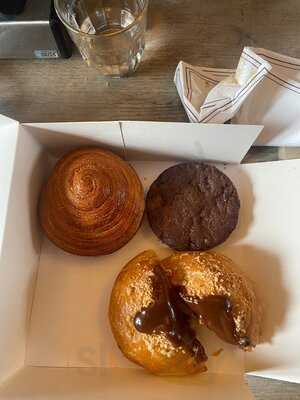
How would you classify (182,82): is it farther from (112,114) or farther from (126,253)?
(126,253)

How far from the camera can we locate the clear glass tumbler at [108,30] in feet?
2.39

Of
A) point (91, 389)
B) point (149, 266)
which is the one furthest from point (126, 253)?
point (91, 389)

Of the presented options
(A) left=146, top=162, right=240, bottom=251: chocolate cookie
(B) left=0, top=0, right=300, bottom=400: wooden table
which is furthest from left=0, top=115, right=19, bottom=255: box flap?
(A) left=146, top=162, right=240, bottom=251: chocolate cookie

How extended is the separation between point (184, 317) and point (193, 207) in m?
0.17

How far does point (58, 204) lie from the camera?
0.73m

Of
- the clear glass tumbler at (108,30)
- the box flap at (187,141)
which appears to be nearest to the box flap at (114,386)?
the box flap at (187,141)

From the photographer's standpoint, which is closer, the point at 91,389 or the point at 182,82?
the point at 91,389

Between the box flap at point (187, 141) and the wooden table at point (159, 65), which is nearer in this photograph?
the box flap at point (187, 141)

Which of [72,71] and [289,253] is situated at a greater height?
[72,71]

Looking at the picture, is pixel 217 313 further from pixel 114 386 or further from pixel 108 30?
pixel 108 30

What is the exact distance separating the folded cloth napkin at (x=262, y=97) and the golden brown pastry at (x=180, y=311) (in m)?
0.22

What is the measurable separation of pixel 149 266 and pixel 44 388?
8.2 inches

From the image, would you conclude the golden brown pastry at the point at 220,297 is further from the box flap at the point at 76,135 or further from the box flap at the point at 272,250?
the box flap at the point at 76,135

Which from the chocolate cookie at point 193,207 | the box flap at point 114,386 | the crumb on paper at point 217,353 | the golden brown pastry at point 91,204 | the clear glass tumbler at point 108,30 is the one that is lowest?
the crumb on paper at point 217,353
